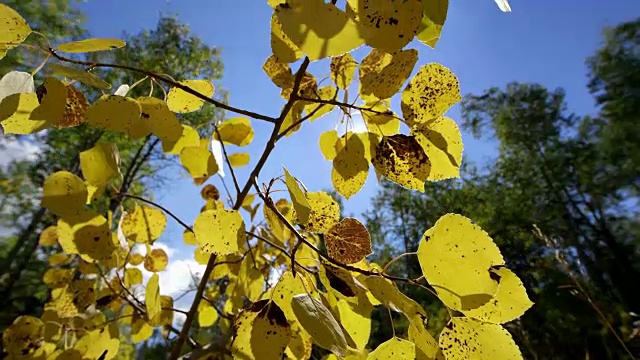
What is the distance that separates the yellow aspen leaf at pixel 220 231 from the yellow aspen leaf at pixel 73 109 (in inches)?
3.9

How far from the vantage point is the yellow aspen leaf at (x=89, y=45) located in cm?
16

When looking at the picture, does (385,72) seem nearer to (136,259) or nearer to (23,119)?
(23,119)

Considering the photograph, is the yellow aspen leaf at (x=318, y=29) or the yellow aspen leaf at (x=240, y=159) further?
the yellow aspen leaf at (x=240, y=159)

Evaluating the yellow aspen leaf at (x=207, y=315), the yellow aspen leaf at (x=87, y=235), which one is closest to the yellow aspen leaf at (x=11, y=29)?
the yellow aspen leaf at (x=87, y=235)

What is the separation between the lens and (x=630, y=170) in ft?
21.2

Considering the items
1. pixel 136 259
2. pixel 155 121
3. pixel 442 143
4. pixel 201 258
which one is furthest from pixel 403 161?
pixel 136 259

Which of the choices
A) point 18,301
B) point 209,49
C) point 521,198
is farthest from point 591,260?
point 18,301

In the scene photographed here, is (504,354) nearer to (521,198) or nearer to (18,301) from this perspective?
(18,301)

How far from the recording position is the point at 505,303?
0.14 m

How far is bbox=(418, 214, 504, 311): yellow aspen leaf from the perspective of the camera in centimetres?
14

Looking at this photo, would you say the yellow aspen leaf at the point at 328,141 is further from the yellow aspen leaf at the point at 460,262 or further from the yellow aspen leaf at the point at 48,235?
the yellow aspen leaf at the point at 48,235

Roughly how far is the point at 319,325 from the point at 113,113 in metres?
0.14

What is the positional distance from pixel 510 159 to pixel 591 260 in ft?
7.66

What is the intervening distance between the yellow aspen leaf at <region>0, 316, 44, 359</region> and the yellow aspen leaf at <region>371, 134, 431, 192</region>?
0.35 m
